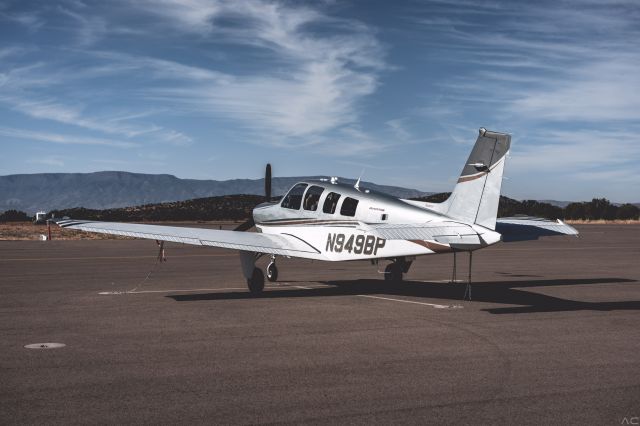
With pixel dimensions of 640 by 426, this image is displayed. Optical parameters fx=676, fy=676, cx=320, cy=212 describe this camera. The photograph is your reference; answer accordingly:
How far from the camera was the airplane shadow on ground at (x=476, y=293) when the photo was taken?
13.9 metres

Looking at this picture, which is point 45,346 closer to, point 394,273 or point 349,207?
point 349,207

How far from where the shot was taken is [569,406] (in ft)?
21.5

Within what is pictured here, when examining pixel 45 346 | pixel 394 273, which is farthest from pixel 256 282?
pixel 45 346

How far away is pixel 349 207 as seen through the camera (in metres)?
15.5

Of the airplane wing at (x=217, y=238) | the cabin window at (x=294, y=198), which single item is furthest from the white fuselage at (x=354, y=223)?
the airplane wing at (x=217, y=238)

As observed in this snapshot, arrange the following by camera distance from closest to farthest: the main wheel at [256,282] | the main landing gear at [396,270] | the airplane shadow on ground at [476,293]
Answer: the airplane shadow on ground at [476,293]
the main wheel at [256,282]
the main landing gear at [396,270]

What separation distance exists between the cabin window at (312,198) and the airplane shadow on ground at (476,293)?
2099 mm

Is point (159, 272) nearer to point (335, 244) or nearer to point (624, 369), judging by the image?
point (335, 244)

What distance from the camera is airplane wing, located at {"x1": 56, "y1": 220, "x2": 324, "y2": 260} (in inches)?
607

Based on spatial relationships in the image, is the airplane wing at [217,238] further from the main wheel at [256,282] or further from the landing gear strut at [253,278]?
the main wheel at [256,282]

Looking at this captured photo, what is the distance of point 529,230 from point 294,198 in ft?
19.0

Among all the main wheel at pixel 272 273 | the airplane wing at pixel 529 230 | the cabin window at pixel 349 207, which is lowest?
the main wheel at pixel 272 273

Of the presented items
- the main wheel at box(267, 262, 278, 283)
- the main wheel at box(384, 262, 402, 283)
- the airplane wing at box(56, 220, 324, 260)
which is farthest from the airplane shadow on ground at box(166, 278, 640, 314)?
the main wheel at box(267, 262, 278, 283)

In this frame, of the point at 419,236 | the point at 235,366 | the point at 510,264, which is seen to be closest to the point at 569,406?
the point at 235,366
